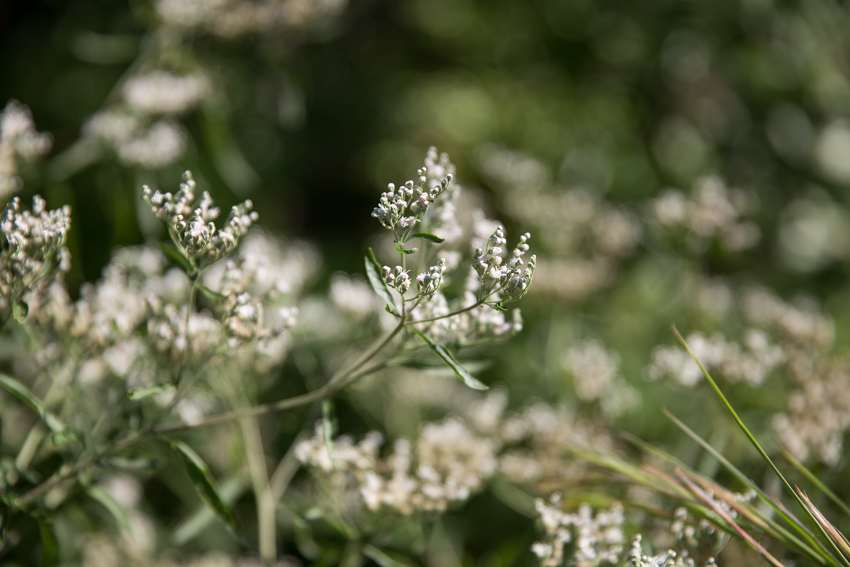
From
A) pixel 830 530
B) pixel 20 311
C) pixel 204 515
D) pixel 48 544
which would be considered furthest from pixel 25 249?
pixel 830 530

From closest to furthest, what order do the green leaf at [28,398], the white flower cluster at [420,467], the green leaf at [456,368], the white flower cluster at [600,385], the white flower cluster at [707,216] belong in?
1. the green leaf at [456,368]
2. the green leaf at [28,398]
3. the white flower cluster at [420,467]
4. the white flower cluster at [600,385]
5. the white flower cluster at [707,216]

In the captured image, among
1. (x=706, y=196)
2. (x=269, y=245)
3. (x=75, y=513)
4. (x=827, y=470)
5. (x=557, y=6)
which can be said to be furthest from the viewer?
(x=557, y=6)

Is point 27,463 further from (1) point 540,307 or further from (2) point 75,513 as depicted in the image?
(1) point 540,307

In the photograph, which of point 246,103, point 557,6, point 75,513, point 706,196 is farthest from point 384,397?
point 557,6

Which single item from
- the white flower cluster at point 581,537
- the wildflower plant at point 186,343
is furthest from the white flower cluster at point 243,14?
the white flower cluster at point 581,537

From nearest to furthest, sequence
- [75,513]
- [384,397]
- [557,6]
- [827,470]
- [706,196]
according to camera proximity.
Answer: [75,513]
[827,470]
[706,196]
[384,397]
[557,6]

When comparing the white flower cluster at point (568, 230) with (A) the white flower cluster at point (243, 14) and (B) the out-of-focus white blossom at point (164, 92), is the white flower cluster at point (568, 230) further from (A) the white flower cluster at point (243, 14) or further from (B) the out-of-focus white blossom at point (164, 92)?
(B) the out-of-focus white blossom at point (164, 92)

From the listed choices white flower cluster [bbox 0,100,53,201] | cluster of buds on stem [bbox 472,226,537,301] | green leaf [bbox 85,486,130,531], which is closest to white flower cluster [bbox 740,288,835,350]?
cluster of buds on stem [bbox 472,226,537,301]
